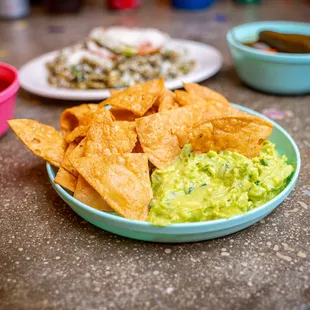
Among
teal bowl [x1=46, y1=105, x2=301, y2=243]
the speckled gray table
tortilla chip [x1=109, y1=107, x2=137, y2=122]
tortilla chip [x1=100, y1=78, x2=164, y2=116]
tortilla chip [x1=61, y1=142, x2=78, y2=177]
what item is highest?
tortilla chip [x1=100, y1=78, x2=164, y2=116]

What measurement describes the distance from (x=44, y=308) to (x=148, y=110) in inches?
23.5

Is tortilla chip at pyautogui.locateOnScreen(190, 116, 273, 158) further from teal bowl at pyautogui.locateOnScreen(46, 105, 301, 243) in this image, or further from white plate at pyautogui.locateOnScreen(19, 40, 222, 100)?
white plate at pyautogui.locateOnScreen(19, 40, 222, 100)

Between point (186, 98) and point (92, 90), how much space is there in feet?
1.95

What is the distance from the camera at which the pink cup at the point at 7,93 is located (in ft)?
4.70

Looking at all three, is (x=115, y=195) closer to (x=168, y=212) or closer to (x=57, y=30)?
(x=168, y=212)

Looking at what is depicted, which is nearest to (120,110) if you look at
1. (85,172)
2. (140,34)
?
(85,172)

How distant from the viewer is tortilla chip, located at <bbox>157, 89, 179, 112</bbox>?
1.22m

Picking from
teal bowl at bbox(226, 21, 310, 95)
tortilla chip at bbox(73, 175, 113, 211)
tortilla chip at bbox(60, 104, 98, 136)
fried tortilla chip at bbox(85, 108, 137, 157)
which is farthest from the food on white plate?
tortilla chip at bbox(73, 175, 113, 211)

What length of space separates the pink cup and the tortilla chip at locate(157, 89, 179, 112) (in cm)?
50

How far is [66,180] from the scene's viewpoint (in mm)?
1074

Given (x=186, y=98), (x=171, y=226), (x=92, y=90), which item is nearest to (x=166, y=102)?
(x=186, y=98)

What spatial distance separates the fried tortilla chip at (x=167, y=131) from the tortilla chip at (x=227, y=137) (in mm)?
35

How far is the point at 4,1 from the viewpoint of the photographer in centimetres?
298

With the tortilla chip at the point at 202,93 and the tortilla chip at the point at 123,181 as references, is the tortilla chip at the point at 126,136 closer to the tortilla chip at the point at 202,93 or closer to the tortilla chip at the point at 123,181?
the tortilla chip at the point at 123,181
